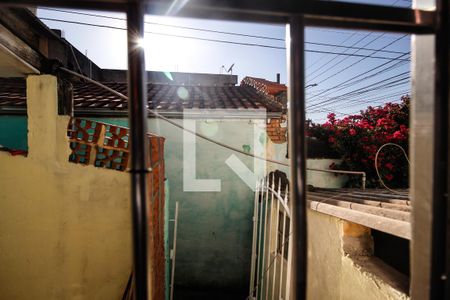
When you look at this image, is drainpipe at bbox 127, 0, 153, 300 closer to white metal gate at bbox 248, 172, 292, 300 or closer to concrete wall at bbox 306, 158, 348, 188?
white metal gate at bbox 248, 172, 292, 300

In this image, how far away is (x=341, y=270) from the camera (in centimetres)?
223

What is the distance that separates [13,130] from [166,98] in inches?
142

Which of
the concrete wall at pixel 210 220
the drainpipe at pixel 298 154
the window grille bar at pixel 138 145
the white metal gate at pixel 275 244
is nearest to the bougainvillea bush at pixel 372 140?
the concrete wall at pixel 210 220

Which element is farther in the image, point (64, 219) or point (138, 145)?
point (64, 219)

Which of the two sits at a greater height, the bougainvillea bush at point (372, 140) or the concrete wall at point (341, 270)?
the bougainvillea bush at point (372, 140)

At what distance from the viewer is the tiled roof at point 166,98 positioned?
6.53m

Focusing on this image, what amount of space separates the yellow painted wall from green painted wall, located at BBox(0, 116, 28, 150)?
3934 millimetres

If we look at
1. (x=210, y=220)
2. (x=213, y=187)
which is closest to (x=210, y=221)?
(x=210, y=220)

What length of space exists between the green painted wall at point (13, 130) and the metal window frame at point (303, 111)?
7.17 m

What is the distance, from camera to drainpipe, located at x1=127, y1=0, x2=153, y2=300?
585 millimetres

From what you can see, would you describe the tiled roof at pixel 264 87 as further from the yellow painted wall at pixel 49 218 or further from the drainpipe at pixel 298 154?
the drainpipe at pixel 298 154

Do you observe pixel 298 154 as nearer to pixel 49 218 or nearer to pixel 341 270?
pixel 341 270

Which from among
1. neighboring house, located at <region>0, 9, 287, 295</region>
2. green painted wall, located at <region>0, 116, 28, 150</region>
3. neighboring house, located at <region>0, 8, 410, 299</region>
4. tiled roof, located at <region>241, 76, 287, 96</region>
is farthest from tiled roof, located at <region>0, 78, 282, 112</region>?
tiled roof, located at <region>241, 76, 287, 96</region>

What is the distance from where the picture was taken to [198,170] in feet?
21.5
